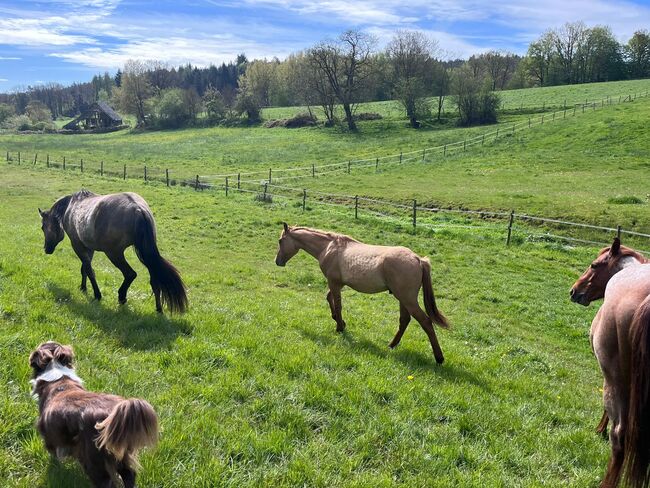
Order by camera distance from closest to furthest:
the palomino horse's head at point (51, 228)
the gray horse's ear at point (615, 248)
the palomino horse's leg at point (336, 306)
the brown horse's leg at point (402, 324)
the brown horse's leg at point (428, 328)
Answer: the gray horse's ear at point (615, 248), the brown horse's leg at point (428, 328), the brown horse's leg at point (402, 324), the palomino horse's leg at point (336, 306), the palomino horse's head at point (51, 228)

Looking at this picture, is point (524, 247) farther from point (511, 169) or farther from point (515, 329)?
point (511, 169)

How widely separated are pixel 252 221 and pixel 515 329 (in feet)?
42.6

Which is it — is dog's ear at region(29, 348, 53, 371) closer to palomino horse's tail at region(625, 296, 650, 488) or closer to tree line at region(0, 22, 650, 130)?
palomino horse's tail at region(625, 296, 650, 488)

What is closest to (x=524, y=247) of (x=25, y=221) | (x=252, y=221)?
(x=252, y=221)

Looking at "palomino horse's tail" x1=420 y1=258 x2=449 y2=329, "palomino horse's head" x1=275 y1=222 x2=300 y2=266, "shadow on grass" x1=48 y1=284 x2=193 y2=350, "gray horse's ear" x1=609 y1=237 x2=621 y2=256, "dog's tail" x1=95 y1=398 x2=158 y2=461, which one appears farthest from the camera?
"palomino horse's head" x1=275 y1=222 x2=300 y2=266

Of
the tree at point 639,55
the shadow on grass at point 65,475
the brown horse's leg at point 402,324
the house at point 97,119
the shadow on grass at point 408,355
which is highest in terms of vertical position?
the tree at point 639,55

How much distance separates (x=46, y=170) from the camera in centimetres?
3722

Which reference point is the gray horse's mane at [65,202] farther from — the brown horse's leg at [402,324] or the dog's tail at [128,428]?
the dog's tail at [128,428]

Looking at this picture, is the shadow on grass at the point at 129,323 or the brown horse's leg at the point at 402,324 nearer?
the shadow on grass at the point at 129,323

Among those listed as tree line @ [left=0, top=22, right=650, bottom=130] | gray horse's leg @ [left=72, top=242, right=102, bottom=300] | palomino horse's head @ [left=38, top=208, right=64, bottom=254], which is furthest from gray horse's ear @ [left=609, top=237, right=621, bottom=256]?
tree line @ [left=0, top=22, right=650, bottom=130]

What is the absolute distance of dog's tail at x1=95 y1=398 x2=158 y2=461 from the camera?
3.13 metres

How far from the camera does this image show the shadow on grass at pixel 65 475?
3572 mm

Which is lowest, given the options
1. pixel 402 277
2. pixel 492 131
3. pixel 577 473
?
pixel 577 473

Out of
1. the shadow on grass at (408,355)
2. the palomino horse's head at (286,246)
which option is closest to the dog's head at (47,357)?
the shadow on grass at (408,355)
